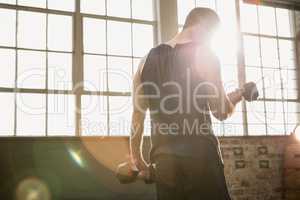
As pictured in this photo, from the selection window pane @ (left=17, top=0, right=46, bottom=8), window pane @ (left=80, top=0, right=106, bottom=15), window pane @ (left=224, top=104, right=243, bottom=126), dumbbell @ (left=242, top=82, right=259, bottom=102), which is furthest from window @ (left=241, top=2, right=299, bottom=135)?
Answer: dumbbell @ (left=242, top=82, right=259, bottom=102)

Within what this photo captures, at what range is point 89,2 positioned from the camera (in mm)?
5008

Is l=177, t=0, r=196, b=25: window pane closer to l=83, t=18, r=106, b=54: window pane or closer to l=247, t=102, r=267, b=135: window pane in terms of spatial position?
l=83, t=18, r=106, b=54: window pane

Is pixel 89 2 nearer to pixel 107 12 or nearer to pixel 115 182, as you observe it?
pixel 107 12

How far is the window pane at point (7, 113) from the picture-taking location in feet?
14.3

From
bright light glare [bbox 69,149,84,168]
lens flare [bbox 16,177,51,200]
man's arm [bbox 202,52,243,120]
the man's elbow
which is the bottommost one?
lens flare [bbox 16,177,51,200]

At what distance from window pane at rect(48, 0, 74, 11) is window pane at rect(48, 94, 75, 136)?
3.42 feet

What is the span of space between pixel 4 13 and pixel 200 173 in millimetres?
3753

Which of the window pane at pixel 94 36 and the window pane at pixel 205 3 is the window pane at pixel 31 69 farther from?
the window pane at pixel 205 3

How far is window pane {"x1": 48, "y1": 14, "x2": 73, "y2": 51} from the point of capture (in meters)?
4.75

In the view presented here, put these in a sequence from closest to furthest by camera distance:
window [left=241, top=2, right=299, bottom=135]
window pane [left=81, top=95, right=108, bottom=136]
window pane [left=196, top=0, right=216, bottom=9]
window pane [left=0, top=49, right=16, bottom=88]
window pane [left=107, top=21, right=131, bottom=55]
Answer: window pane [left=0, top=49, right=16, bottom=88] → window pane [left=81, top=95, right=108, bottom=136] → window pane [left=107, top=21, right=131, bottom=55] → window pane [left=196, top=0, right=216, bottom=9] → window [left=241, top=2, right=299, bottom=135]

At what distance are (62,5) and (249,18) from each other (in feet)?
8.96

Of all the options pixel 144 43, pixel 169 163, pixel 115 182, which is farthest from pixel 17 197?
pixel 169 163

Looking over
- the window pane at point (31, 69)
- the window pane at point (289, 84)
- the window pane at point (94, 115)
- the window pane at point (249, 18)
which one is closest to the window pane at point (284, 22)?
the window pane at point (249, 18)

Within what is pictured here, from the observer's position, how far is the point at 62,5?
487cm
